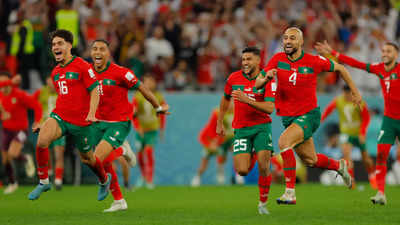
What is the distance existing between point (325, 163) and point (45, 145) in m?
4.45


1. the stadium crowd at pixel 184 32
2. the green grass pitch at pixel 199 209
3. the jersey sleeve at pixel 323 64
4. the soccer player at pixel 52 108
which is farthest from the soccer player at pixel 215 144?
the jersey sleeve at pixel 323 64

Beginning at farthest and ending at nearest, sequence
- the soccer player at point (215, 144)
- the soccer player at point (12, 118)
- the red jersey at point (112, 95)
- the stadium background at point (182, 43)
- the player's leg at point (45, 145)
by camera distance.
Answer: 1. the soccer player at point (215, 144)
2. the stadium background at point (182, 43)
3. the soccer player at point (12, 118)
4. the red jersey at point (112, 95)
5. the player's leg at point (45, 145)

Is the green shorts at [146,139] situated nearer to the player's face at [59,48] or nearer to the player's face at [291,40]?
the player's face at [59,48]

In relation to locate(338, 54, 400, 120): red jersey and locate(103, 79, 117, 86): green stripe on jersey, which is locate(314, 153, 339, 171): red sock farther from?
locate(103, 79, 117, 86): green stripe on jersey

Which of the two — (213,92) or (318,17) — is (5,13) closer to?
(213,92)

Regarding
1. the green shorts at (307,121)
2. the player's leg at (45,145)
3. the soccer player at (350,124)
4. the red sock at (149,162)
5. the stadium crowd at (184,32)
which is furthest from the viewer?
the stadium crowd at (184,32)

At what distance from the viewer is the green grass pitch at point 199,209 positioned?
10.1 metres

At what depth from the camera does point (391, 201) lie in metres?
13.5

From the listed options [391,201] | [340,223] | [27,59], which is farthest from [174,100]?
[340,223]

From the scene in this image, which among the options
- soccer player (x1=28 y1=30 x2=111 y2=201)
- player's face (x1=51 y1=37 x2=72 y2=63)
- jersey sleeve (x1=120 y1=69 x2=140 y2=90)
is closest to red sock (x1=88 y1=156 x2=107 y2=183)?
soccer player (x1=28 y1=30 x2=111 y2=201)

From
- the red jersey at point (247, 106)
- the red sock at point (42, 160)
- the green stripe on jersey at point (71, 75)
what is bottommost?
the red sock at point (42, 160)

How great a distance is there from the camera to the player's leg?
434 inches

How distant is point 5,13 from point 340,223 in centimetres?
1387

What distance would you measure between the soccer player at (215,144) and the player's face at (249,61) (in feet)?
28.7
